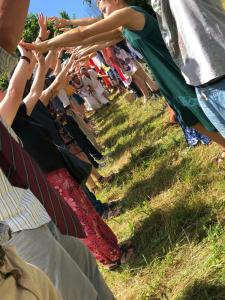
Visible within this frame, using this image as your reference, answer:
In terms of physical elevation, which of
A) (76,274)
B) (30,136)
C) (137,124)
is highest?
(30,136)

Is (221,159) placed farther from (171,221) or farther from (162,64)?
(162,64)

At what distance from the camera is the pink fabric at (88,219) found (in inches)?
145

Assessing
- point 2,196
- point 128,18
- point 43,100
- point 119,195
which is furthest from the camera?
point 119,195

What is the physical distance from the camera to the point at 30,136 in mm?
3619

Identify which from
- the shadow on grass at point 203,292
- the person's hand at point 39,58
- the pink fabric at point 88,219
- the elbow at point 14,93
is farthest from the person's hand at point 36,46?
the shadow on grass at point 203,292

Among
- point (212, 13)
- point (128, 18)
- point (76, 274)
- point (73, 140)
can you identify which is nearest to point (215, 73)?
point (212, 13)

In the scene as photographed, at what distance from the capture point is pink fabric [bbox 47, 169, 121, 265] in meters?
3.69

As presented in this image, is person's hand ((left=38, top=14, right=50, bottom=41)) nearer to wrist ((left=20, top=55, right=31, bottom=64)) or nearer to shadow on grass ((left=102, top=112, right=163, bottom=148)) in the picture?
wrist ((left=20, top=55, right=31, bottom=64))

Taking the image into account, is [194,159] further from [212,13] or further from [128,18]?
[212,13]

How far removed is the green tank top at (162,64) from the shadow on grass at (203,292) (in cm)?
104

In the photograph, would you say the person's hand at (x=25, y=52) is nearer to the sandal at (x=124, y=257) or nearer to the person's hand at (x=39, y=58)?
the person's hand at (x=39, y=58)

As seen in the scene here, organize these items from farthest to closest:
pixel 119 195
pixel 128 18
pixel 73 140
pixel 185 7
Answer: pixel 73 140, pixel 119 195, pixel 128 18, pixel 185 7

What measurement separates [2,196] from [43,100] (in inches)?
120

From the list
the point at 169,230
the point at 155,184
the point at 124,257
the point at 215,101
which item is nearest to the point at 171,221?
the point at 169,230
